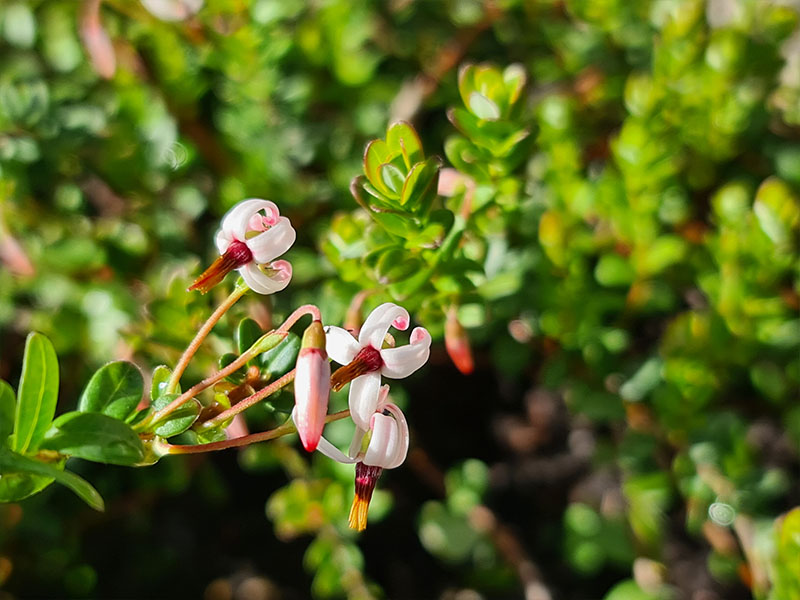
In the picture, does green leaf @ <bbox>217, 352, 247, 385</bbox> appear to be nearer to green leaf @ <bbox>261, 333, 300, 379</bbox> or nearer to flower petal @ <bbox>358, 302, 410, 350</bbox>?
green leaf @ <bbox>261, 333, 300, 379</bbox>

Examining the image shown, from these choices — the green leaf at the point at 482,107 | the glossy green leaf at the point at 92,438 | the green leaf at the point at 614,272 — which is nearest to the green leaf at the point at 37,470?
the glossy green leaf at the point at 92,438

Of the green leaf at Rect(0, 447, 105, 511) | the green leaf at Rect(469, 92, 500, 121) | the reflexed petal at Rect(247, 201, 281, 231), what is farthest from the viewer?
the green leaf at Rect(469, 92, 500, 121)

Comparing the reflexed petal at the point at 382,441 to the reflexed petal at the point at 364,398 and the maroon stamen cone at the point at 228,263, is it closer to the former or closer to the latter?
the reflexed petal at the point at 364,398

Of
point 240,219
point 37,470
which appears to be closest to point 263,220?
point 240,219

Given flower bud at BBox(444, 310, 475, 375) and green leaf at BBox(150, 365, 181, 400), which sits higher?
green leaf at BBox(150, 365, 181, 400)

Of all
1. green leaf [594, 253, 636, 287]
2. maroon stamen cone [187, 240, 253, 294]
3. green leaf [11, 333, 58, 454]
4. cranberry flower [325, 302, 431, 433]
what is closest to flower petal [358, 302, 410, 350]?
cranberry flower [325, 302, 431, 433]
